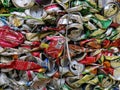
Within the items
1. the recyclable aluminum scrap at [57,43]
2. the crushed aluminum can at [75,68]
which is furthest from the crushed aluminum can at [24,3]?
the crushed aluminum can at [75,68]

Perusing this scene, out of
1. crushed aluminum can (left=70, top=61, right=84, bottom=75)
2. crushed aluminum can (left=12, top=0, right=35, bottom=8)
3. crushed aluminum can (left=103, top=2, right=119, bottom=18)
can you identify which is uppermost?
crushed aluminum can (left=12, top=0, right=35, bottom=8)

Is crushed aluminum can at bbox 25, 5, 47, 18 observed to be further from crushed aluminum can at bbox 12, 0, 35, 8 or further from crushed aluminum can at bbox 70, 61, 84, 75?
crushed aluminum can at bbox 70, 61, 84, 75

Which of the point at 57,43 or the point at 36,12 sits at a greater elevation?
the point at 36,12

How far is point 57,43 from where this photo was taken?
128 centimetres

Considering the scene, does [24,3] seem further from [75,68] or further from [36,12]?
[75,68]

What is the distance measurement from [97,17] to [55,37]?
0.19 metres

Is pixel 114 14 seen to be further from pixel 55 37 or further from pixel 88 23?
pixel 55 37

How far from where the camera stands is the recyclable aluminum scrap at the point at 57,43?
129 centimetres

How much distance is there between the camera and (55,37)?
129 centimetres

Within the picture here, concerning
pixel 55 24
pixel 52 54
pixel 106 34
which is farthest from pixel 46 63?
pixel 106 34

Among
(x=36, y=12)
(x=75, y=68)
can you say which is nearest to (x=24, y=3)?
(x=36, y=12)

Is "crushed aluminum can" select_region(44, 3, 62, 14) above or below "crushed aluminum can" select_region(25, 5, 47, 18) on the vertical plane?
above

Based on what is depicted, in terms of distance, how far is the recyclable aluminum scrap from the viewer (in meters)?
1.29

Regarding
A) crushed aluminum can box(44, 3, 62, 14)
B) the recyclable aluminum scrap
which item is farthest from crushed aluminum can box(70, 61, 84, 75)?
crushed aluminum can box(44, 3, 62, 14)
